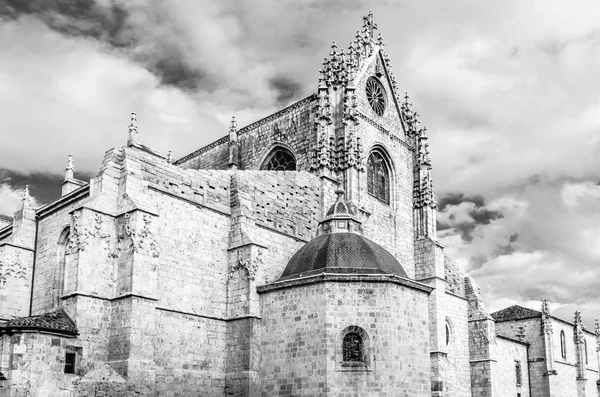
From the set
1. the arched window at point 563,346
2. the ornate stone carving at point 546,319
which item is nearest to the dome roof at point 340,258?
the ornate stone carving at point 546,319

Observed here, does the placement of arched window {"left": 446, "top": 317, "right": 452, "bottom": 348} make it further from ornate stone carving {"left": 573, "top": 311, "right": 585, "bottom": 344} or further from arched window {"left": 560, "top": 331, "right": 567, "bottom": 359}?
ornate stone carving {"left": 573, "top": 311, "right": 585, "bottom": 344}

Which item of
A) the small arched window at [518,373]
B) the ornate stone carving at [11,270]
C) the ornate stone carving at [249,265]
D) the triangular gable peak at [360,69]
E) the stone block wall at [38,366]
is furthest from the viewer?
the small arched window at [518,373]

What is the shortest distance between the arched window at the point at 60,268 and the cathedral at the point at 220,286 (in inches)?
2.1

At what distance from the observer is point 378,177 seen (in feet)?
112

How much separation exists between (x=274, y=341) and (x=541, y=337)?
26158mm

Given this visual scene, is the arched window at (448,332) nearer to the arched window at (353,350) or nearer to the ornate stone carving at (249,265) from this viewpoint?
the arched window at (353,350)

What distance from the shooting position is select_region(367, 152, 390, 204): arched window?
110 feet

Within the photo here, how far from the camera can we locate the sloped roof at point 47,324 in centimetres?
1928

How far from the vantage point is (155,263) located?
71.2 ft

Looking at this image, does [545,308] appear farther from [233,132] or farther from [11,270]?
[11,270]

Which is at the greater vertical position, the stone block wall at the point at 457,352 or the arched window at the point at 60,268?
the arched window at the point at 60,268

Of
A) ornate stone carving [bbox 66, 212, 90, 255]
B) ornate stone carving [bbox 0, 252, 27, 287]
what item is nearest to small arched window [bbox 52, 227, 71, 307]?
ornate stone carving [bbox 0, 252, 27, 287]

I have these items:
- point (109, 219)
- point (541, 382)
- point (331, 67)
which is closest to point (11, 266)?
point (109, 219)

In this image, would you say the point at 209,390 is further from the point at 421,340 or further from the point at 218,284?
the point at 421,340
